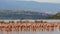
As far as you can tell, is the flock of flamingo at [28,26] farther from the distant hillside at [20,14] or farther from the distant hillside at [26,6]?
the distant hillside at [26,6]

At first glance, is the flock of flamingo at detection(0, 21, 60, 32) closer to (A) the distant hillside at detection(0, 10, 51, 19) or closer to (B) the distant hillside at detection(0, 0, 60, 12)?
(A) the distant hillside at detection(0, 10, 51, 19)

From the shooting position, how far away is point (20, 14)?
4.46 metres

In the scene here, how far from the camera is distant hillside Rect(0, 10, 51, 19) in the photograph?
14.6ft

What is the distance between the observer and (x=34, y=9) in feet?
14.7

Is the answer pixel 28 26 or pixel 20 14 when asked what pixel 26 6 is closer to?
pixel 20 14

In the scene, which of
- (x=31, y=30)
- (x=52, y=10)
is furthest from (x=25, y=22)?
(x=52, y=10)

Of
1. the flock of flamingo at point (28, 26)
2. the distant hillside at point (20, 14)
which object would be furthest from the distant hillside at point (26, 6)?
the flock of flamingo at point (28, 26)

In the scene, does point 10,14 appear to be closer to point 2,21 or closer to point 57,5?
point 2,21

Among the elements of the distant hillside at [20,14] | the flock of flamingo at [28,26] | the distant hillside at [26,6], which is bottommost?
the flock of flamingo at [28,26]

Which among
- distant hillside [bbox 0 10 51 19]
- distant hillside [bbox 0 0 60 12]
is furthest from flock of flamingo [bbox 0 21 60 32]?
distant hillside [bbox 0 0 60 12]

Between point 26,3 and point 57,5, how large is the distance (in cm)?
54

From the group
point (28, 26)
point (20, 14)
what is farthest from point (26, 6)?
point (28, 26)

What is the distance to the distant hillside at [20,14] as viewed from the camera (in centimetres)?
444

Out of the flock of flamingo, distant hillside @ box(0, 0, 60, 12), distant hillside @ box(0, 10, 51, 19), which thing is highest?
distant hillside @ box(0, 0, 60, 12)
